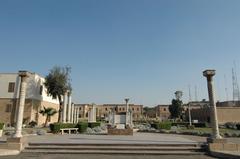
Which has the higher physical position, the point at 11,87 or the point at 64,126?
the point at 11,87

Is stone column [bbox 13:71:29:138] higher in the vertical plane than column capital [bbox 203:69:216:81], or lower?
lower

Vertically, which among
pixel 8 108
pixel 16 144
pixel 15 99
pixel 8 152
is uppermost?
pixel 15 99

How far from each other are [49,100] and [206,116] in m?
44.5

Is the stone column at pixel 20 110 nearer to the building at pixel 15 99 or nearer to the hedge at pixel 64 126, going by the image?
the hedge at pixel 64 126

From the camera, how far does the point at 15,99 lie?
36.6 m

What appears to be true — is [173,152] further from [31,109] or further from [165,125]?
[31,109]

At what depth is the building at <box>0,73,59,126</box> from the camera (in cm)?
3600

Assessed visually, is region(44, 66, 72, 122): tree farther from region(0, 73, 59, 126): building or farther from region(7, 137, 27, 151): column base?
region(7, 137, 27, 151): column base

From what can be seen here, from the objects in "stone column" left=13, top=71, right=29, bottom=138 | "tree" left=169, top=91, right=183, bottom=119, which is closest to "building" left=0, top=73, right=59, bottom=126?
"stone column" left=13, top=71, right=29, bottom=138

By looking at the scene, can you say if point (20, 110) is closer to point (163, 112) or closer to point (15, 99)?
point (15, 99)

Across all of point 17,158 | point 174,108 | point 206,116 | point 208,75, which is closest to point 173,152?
point 208,75

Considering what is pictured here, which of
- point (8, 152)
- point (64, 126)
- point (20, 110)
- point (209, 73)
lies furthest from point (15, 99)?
point (209, 73)

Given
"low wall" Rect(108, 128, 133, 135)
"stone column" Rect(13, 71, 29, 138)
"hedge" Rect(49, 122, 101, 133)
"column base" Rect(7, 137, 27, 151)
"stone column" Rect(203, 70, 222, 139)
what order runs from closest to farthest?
"column base" Rect(7, 137, 27, 151)
"stone column" Rect(203, 70, 222, 139)
"stone column" Rect(13, 71, 29, 138)
"low wall" Rect(108, 128, 133, 135)
"hedge" Rect(49, 122, 101, 133)

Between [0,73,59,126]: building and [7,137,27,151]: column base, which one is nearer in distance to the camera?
[7,137,27,151]: column base
